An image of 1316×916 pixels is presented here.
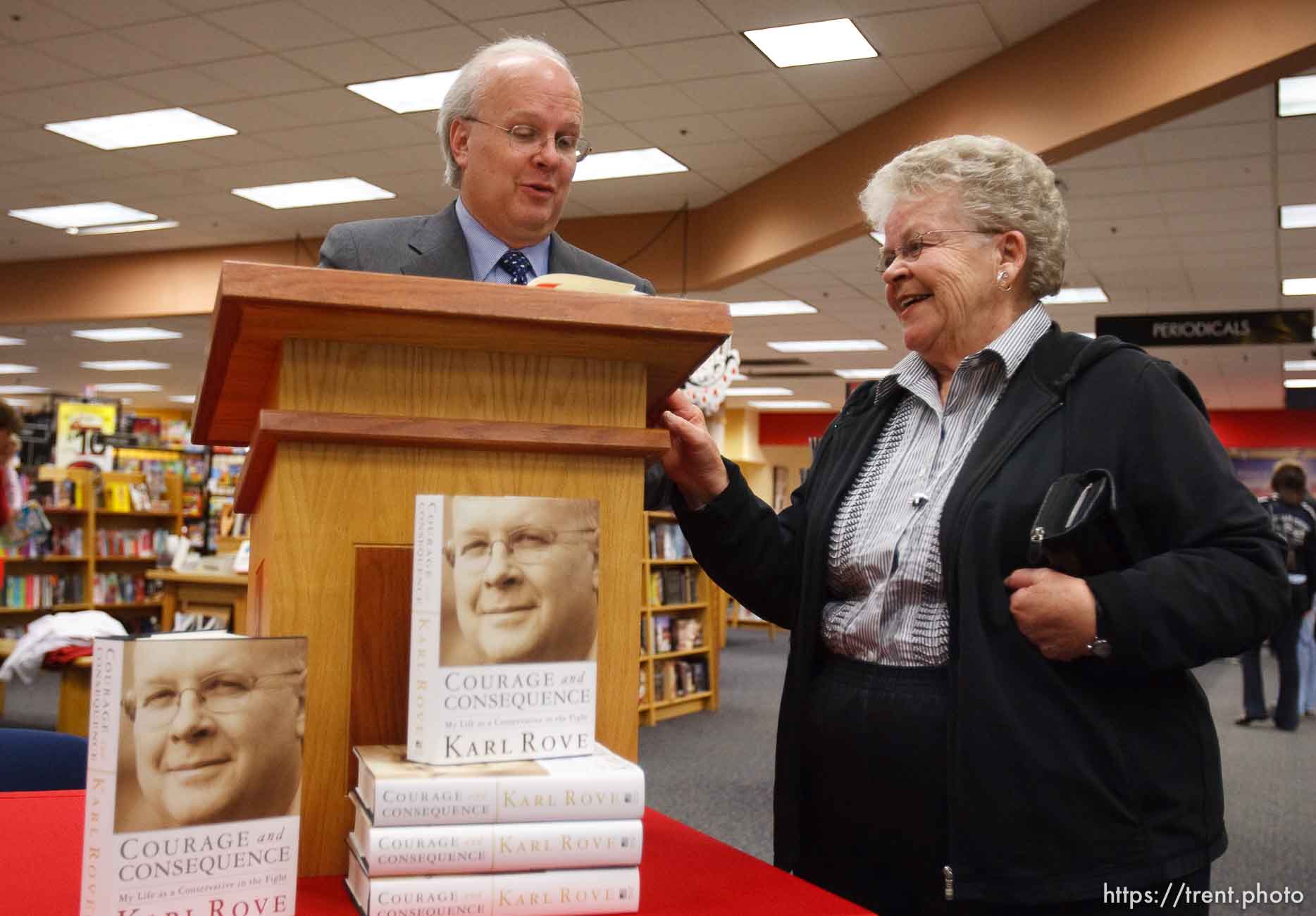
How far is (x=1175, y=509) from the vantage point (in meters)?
1.44

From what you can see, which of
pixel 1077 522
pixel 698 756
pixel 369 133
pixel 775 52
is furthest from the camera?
pixel 369 133

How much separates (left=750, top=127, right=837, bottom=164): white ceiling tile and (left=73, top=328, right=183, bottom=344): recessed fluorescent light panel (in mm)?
8935

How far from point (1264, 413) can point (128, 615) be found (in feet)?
58.7

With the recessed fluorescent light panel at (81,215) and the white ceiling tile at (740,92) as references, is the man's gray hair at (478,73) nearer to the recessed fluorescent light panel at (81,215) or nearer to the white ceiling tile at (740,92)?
the white ceiling tile at (740,92)

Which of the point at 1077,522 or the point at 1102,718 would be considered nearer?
the point at 1077,522

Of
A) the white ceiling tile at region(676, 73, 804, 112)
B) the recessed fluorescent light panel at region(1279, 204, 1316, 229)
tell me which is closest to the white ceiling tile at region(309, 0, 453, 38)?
the white ceiling tile at region(676, 73, 804, 112)

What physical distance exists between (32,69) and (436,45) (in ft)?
8.81

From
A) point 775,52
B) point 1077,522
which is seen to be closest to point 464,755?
point 1077,522

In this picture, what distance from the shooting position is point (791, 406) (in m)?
22.4

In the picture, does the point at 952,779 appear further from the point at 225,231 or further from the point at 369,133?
the point at 225,231

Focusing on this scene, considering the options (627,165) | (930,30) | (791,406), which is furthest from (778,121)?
(791,406)

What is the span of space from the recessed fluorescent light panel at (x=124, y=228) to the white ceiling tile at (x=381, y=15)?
205 inches

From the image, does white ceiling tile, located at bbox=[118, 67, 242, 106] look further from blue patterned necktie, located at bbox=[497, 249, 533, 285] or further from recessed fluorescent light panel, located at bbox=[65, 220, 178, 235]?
blue patterned necktie, located at bbox=[497, 249, 533, 285]

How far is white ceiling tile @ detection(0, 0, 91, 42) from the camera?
6.40m
